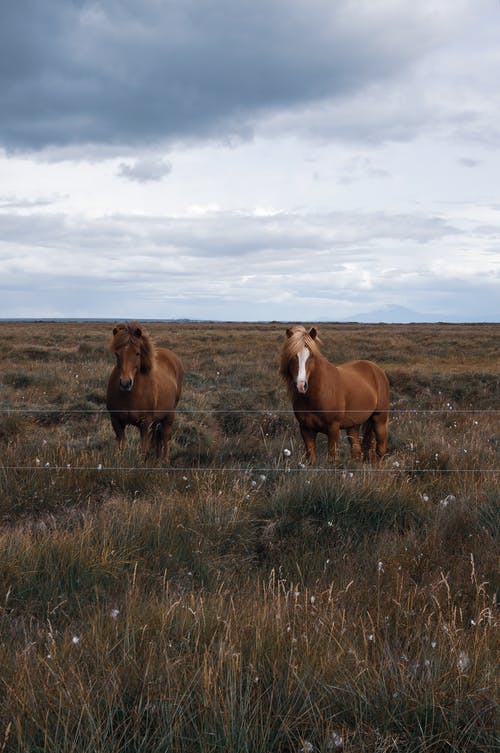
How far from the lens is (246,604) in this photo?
3221 mm

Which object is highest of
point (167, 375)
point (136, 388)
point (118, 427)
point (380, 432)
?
point (167, 375)

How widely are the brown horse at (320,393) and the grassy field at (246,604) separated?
0.72 m

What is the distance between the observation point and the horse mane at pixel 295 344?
7.28m

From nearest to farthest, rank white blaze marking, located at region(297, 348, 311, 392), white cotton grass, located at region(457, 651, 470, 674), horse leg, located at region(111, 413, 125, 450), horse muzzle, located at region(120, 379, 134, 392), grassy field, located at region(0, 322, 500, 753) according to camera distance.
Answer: grassy field, located at region(0, 322, 500, 753)
white cotton grass, located at region(457, 651, 470, 674)
white blaze marking, located at region(297, 348, 311, 392)
horse muzzle, located at region(120, 379, 134, 392)
horse leg, located at region(111, 413, 125, 450)

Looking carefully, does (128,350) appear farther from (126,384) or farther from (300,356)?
(300,356)

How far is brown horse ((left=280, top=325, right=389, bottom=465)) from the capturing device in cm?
734

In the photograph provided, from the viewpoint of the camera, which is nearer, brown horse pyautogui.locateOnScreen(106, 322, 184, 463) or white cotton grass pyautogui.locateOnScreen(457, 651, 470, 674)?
white cotton grass pyautogui.locateOnScreen(457, 651, 470, 674)

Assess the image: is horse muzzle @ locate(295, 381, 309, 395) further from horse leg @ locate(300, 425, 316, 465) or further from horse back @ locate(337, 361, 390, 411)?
horse back @ locate(337, 361, 390, 411)

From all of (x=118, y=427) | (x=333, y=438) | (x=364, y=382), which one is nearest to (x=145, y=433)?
(x=118, y=427)

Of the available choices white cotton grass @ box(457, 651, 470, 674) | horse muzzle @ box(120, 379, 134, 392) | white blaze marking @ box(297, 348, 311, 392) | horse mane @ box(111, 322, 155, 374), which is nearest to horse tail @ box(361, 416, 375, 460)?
white blaze marking @ box(297, 348, 311, 392)

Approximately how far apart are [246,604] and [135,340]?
16.2 ft

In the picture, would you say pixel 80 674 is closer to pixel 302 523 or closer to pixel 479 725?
pixel 479 725

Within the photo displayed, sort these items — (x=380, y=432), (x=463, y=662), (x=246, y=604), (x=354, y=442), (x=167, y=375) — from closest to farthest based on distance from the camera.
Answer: (x=463, y=662)
(x=246, y=604)
(x=354, y=442)
(x=380, y=432)
(x=167, y=375)

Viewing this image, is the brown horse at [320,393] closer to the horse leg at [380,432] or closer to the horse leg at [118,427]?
the horse leg at [380,432]
